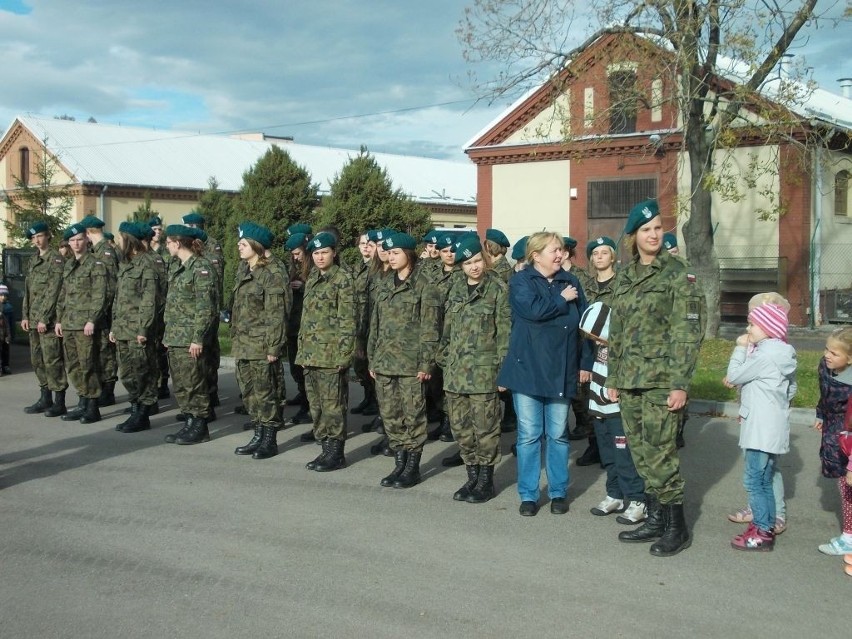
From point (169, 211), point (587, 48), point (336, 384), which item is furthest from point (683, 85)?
point (169, 211)

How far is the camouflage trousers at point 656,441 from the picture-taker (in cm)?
534

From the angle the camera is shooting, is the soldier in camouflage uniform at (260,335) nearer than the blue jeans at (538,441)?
No

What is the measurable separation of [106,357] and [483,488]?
535 centimetres

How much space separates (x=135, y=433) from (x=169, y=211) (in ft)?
108

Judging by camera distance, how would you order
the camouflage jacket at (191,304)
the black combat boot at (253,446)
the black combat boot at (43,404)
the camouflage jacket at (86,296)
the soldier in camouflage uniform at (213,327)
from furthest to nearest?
1. the black combat boot at (43,404)
2. the camouflage jacket at (86,296)
3. the soldier in camouflage uniform at (213,327)
4. the camouflage jacket at (191,304)
5. the black combat boot at (253,446)

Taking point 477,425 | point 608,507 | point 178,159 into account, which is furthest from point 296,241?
point 178,159

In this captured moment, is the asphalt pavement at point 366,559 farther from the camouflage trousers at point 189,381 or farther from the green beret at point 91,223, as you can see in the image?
the green beret at point 91,223

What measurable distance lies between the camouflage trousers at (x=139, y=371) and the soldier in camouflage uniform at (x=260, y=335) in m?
1.57

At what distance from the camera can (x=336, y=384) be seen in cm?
759

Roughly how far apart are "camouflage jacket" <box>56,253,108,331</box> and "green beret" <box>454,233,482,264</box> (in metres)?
4.90

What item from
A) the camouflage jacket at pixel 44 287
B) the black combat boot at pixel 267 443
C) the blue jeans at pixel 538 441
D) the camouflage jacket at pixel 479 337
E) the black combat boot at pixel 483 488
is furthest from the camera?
the camouflage jacket at pixel 44 287

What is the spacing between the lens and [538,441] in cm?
622

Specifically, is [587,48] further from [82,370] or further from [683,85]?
[82,370]

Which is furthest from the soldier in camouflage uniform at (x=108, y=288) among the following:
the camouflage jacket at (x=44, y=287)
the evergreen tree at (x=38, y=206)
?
the evergreen tree at (x=38, y=206)
